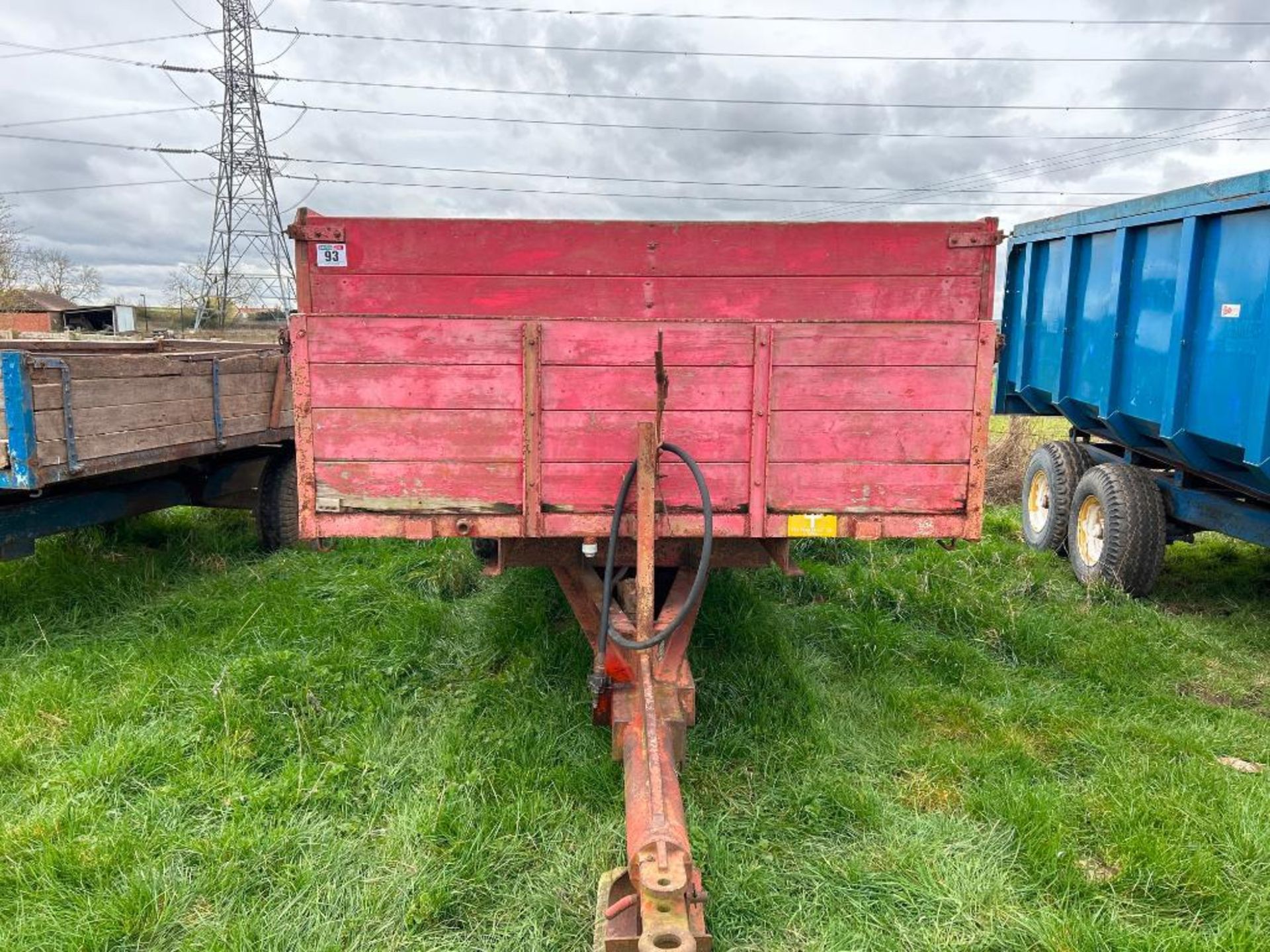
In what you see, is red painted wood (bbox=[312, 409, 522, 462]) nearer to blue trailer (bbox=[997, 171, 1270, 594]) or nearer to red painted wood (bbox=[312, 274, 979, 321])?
red painted wood (bbox=[312, 274, 979, 321])

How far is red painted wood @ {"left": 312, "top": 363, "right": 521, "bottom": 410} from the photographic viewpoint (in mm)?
3254

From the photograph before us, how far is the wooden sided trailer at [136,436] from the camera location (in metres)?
4.01

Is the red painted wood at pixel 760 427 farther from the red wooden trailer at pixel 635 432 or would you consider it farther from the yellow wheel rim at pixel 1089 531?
the yellow wheel rim at pixel 1089 531

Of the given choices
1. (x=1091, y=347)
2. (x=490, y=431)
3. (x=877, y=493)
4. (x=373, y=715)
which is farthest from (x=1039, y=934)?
(x=1091, y=347)

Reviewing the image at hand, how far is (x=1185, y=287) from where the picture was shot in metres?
5.00

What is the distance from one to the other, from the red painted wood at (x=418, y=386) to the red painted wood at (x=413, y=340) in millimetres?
29

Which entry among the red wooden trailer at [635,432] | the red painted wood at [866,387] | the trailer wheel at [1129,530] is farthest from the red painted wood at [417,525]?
the trailer wheel at [1129,530]

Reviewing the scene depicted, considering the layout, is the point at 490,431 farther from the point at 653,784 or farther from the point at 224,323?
the point at 224,323

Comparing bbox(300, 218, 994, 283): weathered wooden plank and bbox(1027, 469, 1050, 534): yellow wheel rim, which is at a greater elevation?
bbox(300, 218, 994, 283): weathered wooden plank

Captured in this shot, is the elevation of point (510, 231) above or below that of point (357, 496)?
above

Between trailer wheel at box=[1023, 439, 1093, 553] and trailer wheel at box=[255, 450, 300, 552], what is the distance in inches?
218

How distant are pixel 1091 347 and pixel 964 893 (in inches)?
184

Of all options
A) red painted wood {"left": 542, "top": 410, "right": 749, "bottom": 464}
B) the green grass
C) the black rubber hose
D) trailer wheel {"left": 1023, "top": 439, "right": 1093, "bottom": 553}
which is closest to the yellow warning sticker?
red painted wood {"left": 542, "top": 410, "right": 749, "bottom": 464}

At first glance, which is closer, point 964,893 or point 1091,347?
point 964,893
